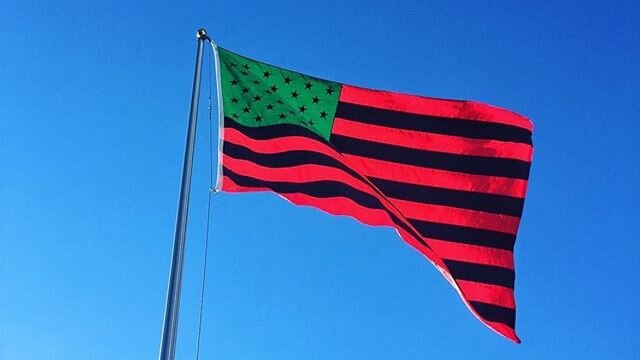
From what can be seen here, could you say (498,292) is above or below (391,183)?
below

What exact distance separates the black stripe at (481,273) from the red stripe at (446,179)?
4.18 feet

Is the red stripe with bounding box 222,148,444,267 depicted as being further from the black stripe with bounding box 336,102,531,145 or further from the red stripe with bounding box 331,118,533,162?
the black stripe with bounding box 336,102,531,145

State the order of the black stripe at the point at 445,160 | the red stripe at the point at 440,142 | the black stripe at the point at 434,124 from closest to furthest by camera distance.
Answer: the black stripe at the point at 445,160 < the red stripe at the point at 440,142 < the black stripe at the point at 434,124

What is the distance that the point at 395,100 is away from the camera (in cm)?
1488

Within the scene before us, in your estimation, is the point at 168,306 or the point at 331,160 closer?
the point at 168,306

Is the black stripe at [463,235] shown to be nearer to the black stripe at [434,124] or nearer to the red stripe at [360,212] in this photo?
the red stripe at [360,212]

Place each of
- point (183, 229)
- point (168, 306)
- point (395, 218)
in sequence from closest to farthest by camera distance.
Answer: point (168, 306) → point (183, 229) → point (395, 218)

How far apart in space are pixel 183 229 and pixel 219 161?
2.50m

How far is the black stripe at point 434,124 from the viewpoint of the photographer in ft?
48.5

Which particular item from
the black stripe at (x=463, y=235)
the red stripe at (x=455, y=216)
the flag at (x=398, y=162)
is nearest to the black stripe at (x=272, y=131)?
the flag at (x=398, y=162)

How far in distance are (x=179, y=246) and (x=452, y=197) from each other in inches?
206

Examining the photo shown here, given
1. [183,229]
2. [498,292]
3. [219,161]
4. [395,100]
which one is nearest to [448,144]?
[395,100]

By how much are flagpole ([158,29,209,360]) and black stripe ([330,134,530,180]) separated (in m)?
3.15

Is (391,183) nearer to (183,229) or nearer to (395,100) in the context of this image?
(395,100)
